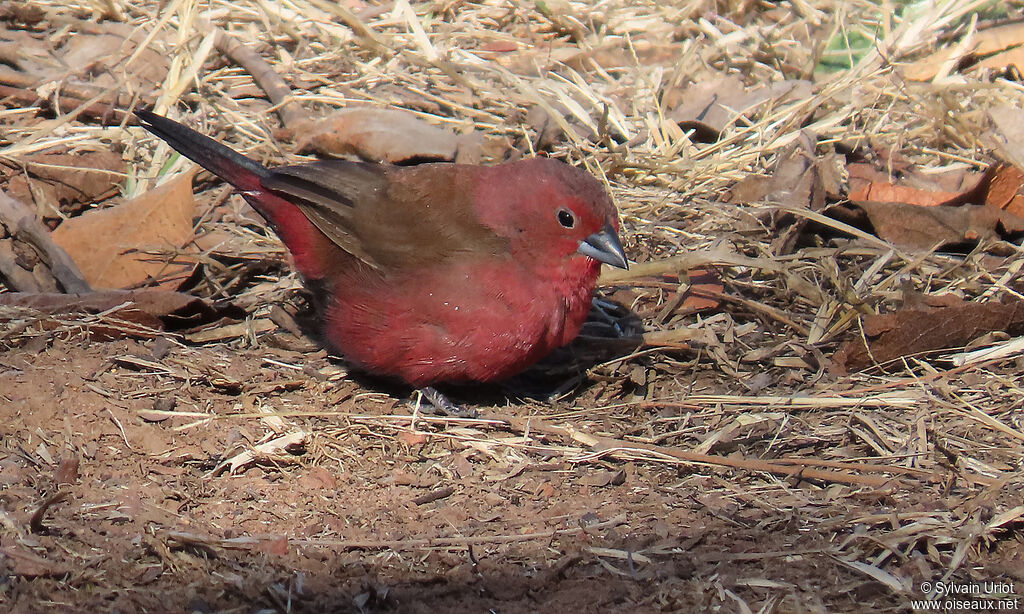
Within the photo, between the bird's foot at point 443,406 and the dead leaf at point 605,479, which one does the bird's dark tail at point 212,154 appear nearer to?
the bird's foot at point 443,406

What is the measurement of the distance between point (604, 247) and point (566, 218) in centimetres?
16

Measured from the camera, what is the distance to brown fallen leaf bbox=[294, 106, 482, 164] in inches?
187

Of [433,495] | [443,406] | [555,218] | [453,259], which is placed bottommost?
[443,406]

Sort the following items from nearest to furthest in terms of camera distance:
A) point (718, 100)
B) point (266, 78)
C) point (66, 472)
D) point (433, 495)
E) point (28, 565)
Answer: point (28, 565) < point (66, 472) < point (433, 495) < point (266, 78) < point (718, 100)

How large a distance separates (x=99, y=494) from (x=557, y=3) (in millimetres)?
3856

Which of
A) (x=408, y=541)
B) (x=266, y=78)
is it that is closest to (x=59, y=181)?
(x=266, y=78)

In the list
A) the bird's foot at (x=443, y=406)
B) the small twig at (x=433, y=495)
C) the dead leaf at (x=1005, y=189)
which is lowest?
the bird's foot at (x=443, y=406)


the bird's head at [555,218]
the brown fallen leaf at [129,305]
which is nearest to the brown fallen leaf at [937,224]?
the bird's head at [555,218]

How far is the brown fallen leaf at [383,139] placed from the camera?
4.76 metres

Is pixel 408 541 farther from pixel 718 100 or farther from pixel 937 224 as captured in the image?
pixel 718 100

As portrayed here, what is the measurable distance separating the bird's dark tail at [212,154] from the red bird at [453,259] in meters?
0.10

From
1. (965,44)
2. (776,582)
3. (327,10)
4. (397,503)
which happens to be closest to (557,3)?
(327,10)

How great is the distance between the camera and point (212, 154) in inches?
159

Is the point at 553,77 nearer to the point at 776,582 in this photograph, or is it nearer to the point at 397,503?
the point at 397,503
